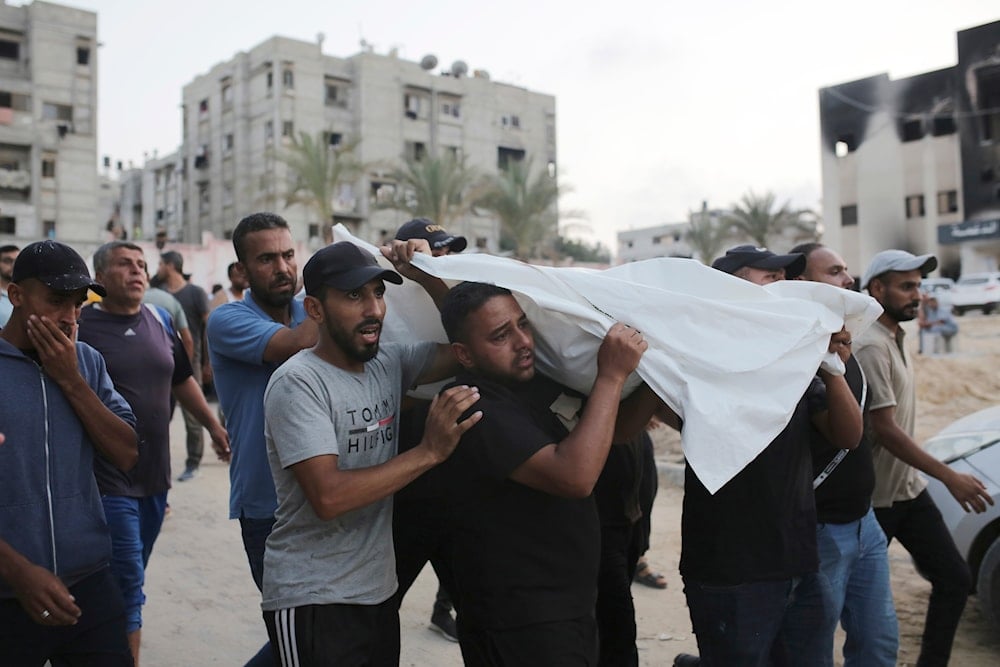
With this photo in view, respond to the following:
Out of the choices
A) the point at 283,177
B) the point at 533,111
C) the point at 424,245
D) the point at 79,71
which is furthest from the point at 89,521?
the point at 533,111

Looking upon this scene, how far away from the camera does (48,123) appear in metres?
37.2

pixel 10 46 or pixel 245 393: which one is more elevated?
pixel 10 46

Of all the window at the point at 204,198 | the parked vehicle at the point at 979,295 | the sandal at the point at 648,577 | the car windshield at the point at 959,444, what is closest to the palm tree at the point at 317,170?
the window at the point at 204,198

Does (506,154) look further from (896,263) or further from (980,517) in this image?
(896,263)

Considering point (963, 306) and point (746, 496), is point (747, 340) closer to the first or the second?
point (746, 496)

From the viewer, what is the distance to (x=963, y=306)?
27.5 metres

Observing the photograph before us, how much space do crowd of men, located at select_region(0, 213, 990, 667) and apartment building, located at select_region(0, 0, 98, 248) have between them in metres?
38.0

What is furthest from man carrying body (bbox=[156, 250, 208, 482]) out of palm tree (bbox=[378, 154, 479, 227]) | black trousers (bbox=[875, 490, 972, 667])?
palm tree (bbox=[378, 154, 479, 227])

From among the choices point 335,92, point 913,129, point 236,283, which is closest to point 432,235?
point 236,283

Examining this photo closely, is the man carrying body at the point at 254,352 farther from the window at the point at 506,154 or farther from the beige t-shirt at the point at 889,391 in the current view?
the window at the point at 506,154

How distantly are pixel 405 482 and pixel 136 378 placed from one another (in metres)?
2.20

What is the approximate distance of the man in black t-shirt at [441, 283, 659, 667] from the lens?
92.7 inches

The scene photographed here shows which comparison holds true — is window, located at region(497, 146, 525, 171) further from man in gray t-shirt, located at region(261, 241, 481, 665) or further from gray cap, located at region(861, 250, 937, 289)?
man in gray t-shirt, located at region(261, 241, 481, 665)

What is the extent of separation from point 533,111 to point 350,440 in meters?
48.7
